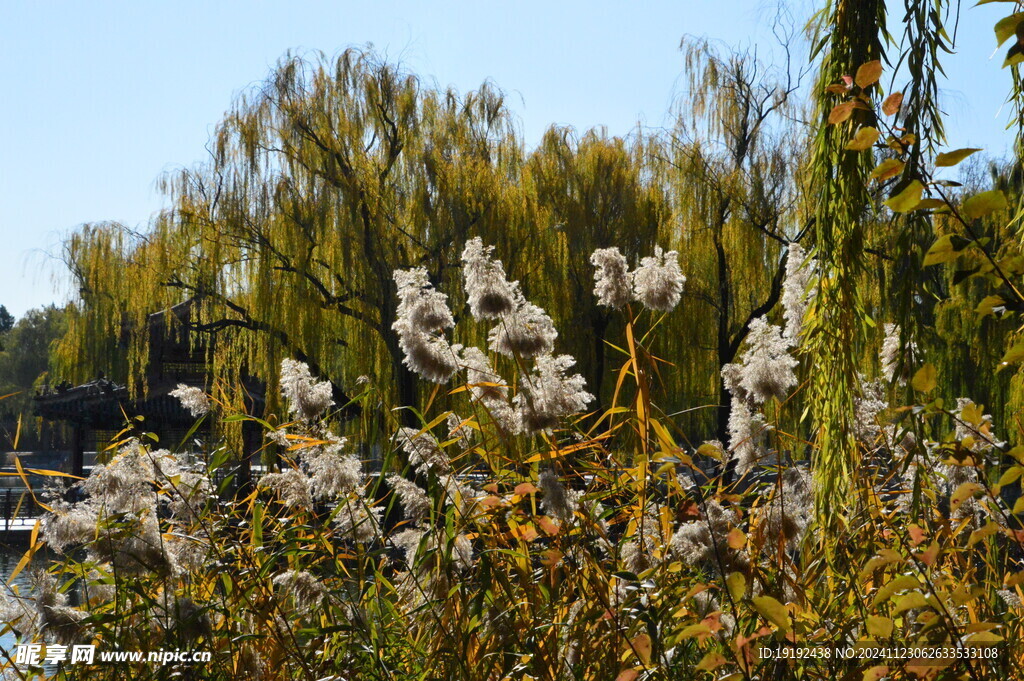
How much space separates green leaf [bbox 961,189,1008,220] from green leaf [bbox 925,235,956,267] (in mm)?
56

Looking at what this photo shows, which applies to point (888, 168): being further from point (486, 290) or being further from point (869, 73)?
point (486, 290)

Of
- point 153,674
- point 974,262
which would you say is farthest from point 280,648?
point 974,262

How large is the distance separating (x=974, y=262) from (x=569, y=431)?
812 mm

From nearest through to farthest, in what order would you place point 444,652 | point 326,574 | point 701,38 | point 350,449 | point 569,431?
1. point 444,652
2. point 569,431
3. point 326,574
4. point 350,449
5. point 701,38

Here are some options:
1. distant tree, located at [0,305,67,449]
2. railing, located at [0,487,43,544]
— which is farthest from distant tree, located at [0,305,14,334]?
railing, located at [0,487,43,544]

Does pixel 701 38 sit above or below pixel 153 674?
above

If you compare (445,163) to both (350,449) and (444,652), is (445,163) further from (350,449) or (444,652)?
(444,652)

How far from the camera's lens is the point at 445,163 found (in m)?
9.32

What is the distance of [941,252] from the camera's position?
1.12 m

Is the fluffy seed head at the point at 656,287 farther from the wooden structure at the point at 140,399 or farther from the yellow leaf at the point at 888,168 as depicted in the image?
the wooden structure at the point at 140,399

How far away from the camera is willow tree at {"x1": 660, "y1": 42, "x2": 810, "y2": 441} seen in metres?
10.1

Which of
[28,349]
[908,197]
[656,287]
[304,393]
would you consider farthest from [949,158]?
[28,349]

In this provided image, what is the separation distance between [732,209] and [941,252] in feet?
31.0

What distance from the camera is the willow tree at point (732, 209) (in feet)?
33.3
